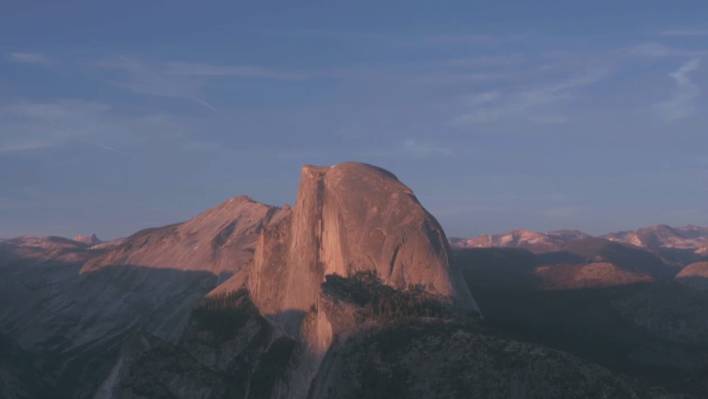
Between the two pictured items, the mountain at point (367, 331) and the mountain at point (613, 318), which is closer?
the mountain at point (367, 331)

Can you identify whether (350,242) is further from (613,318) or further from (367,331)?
(613,318)

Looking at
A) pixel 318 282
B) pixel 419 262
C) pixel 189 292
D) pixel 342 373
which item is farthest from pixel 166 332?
pixel 342 373

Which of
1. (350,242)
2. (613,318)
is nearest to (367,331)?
(350,242)

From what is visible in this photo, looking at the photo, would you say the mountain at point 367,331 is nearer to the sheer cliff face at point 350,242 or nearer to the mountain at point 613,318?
the sheer cliff face at point 350,242

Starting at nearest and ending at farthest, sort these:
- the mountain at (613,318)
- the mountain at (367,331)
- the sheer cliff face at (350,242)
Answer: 1. the mountain at (367,331)
2. the sheer cliff face at (350,242)
3. the mountain at (613,318)

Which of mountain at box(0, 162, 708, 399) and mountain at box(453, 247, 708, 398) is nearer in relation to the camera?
mountain at box(0, 162, 708, 399)

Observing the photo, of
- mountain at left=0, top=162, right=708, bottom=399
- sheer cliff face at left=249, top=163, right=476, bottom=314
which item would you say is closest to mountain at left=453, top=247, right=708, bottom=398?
mountain at left=0, top=162, right=708, bottom=399

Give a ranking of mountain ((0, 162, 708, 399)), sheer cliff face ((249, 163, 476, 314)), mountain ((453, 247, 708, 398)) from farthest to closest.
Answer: mountain ((453, 247, 708, 398))
sheer cliff face ((249, 163, 476, 314))
mountain ((0, 162, 708, 399))

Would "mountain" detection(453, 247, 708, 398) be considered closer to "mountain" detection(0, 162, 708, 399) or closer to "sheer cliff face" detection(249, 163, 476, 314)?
"mountain" detection(0, 162, 708, 399)

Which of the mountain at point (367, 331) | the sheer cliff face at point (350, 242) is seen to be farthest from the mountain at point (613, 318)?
the sheer cliff face at point (350, 242)
